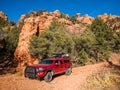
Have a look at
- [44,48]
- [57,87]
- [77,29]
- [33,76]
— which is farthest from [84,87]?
[77,29]

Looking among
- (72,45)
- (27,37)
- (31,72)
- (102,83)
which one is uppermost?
(27,37)

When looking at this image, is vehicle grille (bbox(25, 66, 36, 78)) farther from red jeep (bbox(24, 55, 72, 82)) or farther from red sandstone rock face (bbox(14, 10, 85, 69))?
red sandstone rock face (bbox(14, 10, 85, 69))

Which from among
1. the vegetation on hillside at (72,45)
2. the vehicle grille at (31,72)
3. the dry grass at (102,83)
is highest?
the vegetation on hillside at (72,45)

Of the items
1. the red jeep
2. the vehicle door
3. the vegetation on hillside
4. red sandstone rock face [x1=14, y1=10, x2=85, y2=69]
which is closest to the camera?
the red jeep

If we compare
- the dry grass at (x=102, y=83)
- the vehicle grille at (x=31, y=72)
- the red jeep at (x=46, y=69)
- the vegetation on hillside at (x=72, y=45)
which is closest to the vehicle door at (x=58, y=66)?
the red jeep at (x=46, y=69)

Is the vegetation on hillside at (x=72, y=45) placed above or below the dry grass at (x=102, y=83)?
above

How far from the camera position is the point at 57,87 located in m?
10.8

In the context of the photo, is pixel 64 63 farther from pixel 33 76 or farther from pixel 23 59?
pixel 23 59

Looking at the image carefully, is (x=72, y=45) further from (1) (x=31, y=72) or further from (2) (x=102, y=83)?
(2) (x=102, y=83)

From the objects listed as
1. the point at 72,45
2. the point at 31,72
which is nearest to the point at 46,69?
the point at 31,72

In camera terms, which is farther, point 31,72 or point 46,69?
point 46,69

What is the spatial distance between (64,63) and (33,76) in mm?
3963

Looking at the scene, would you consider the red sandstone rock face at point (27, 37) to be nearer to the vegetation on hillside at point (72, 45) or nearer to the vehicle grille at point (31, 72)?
the vegetation on hillside at point (72, 45)

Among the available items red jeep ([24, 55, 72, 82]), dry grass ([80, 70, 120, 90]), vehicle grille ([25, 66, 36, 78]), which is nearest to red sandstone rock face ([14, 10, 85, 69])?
red jeep ([24, 55, 72, 82])
